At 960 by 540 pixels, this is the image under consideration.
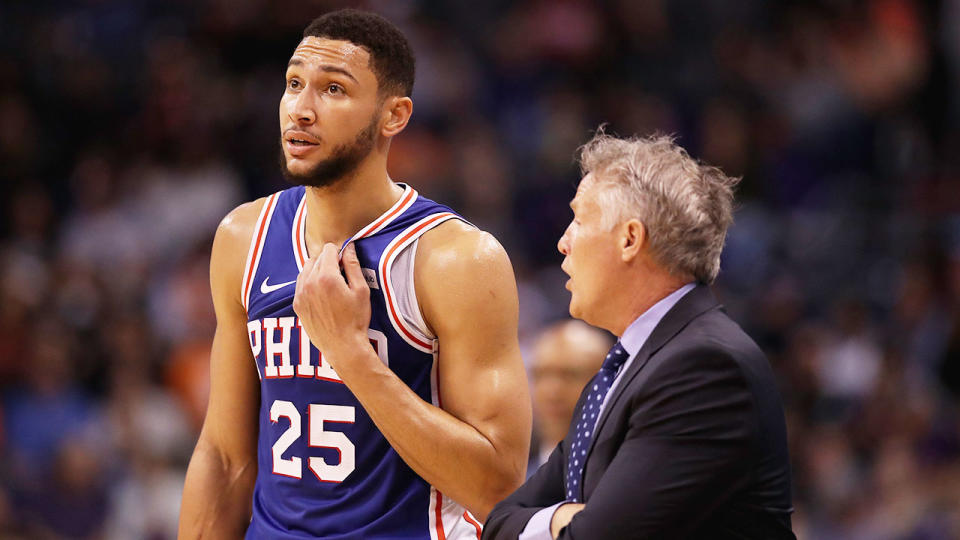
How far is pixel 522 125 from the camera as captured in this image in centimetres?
941

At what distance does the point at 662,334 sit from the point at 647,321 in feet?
0.24

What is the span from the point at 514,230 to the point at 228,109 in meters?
2.36

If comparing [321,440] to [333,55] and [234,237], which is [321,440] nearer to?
[234,237]

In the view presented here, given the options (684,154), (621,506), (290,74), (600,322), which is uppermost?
(290,74)

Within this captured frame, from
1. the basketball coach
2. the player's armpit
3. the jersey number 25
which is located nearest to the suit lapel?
the basketball coach

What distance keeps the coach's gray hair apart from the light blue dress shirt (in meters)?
0.06

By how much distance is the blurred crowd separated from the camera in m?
7.17

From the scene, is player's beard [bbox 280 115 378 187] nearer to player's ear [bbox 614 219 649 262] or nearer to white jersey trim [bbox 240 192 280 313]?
white jersey trim [bbox 240 192 280 313]

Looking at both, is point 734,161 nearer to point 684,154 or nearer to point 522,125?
point 522,125

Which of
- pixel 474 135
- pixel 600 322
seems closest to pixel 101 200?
pixel 474 135

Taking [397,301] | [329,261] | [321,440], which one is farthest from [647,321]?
[321,440]

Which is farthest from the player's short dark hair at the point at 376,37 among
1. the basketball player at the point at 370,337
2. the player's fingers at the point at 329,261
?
the player's fingers at the point at 329,261

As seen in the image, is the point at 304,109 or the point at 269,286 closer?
the point at 304,109

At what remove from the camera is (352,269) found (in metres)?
3.17
